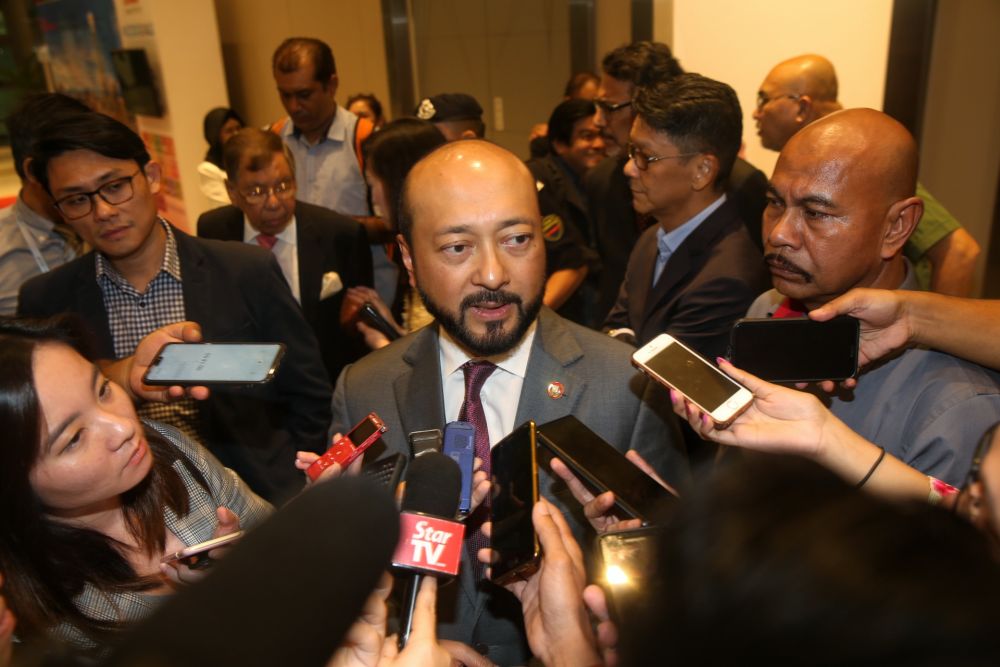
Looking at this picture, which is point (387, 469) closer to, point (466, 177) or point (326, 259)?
point (466, 177)

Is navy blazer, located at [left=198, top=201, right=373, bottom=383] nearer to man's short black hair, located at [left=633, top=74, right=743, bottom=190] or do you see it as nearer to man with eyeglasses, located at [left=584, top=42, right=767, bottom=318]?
man with eyeglasses, located at [left=584, top=42, right=767, bottom=318]

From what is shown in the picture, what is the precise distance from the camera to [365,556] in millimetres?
625

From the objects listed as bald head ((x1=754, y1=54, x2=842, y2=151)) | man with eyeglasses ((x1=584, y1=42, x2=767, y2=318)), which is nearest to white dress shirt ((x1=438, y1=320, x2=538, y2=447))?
man with eyeglasses ((x1=584, y1=42, x2=767, y2=318))

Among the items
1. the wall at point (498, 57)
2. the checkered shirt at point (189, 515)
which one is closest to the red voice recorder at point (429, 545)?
the checkered shirt at point (189, 515)

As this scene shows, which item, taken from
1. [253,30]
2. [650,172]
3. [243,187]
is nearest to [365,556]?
[650,172]

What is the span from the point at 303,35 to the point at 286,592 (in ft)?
24.3

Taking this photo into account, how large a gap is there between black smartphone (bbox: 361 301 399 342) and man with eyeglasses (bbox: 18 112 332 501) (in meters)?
0.22

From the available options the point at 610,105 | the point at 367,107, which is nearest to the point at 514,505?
the point at 610,105

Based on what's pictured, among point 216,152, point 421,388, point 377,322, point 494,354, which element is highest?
point 216,152

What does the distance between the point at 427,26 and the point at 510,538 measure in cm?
647

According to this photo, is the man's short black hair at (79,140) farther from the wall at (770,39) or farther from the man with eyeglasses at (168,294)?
the wall at (770,39)

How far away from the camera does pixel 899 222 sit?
1.58 m

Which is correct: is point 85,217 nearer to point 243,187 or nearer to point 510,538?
point 243,187

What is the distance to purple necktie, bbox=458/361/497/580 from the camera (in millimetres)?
1526
